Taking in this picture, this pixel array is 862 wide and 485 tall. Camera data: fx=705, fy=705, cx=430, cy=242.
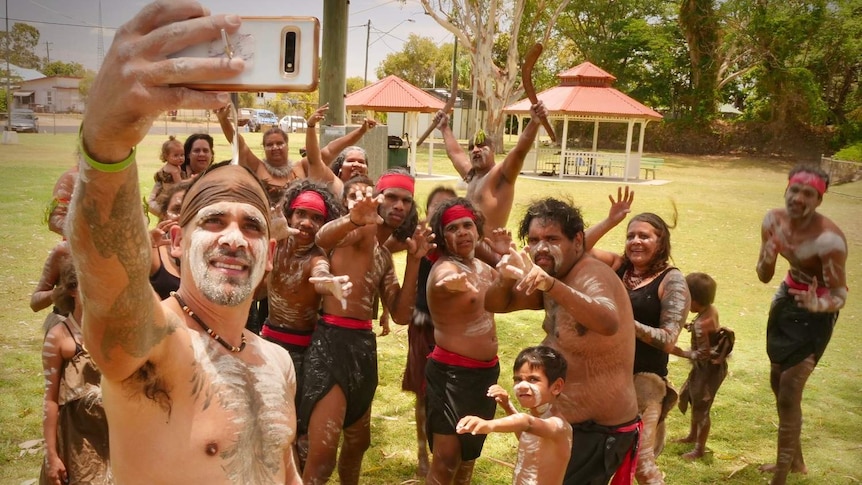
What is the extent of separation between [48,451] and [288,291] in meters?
1.46

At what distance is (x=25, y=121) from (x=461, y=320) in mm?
29177

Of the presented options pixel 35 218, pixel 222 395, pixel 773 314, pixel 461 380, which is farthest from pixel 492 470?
pixel 35 218

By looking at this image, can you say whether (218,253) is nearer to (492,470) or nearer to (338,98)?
(492,470)

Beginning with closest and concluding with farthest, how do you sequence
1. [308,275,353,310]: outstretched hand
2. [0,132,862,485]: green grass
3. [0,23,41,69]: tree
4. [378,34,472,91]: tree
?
[308,275,353,310]: outstretched hand → [0,132,862,485]: green grass → [0,23,41,69]: tree → [378,34,472,91]: tree

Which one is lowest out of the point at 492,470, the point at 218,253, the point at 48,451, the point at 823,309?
the point at 492,470

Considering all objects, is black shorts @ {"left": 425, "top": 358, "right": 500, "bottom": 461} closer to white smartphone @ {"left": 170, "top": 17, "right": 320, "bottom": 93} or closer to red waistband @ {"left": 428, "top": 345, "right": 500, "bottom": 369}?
red waistband @ {"left": 428, "top": 345, "right": 500, "bottom": 369}

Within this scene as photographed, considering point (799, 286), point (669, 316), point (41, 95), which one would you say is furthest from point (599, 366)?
point (41, 95)

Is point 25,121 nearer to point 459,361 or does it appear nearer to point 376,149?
point 376,149

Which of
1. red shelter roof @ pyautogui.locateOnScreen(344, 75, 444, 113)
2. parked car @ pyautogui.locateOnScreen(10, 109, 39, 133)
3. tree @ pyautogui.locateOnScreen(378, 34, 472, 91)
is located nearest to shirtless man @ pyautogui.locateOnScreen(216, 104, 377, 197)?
red shelter roof @ pyautogui.locateOnScreen(344, 75, 444, 113)

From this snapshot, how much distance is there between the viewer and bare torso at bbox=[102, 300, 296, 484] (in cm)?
176

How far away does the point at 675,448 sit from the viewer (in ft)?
17.7

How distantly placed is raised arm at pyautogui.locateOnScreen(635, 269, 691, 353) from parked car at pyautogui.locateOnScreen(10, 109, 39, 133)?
28.8m

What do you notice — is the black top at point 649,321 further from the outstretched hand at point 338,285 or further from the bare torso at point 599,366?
the outstretched hand at point 338,285

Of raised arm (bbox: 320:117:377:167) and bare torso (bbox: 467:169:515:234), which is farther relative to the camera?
raised arm (bbox: 320:117:377:167)
